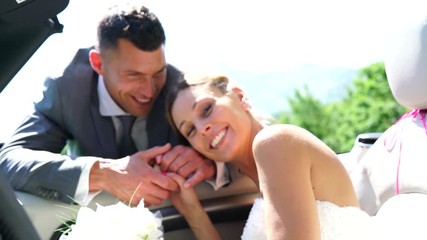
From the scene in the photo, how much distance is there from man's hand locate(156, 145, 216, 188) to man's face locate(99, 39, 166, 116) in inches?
17.1

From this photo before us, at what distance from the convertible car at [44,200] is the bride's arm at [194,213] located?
0.22 feet

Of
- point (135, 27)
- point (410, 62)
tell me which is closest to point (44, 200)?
point (135, 27)

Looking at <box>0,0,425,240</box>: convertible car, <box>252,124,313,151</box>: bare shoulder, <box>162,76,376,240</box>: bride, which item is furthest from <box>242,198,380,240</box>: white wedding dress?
<box>0,0,425,240</box>: convertible car

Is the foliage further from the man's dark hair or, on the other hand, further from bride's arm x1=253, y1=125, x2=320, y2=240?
bride's arm x1=253, y1=125, x2=320, y2=240

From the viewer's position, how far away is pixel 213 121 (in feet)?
7.36

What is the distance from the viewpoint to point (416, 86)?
2.21 m

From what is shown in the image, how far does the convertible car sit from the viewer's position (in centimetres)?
136

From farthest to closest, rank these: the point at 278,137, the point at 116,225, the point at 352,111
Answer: the point at 352,111, the point at 278,137, the point at 116,225

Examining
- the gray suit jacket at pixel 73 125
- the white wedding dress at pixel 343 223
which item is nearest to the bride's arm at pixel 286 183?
the white wedding dress at pixel 343 223

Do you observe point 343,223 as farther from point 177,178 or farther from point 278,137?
point 177,178

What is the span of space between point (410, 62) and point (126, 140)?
3.86ft

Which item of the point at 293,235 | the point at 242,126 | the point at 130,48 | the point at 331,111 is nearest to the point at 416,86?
the point at 242,126

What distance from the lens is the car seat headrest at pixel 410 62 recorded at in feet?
7.18

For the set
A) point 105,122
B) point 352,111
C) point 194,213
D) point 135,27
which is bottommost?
point 352,111
